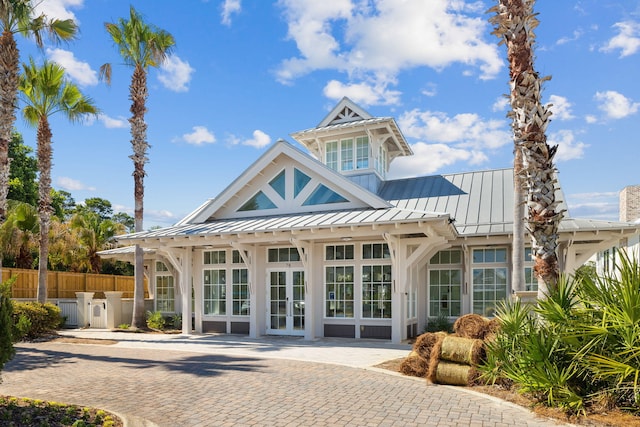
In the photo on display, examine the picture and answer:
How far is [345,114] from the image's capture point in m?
19.1

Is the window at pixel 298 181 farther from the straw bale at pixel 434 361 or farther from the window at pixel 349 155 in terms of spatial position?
the straw bale at pixel 434 361

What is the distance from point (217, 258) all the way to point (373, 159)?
7177 millimetres

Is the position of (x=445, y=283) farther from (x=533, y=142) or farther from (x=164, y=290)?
(x=164, y=290)

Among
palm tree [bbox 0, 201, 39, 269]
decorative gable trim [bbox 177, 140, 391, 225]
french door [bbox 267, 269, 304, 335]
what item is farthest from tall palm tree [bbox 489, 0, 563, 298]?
palm tree [bbox 0, 201, 39, 269]

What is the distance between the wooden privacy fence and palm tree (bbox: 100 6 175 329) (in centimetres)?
514

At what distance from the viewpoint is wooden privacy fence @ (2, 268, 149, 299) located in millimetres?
22920

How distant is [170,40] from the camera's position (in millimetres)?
17734

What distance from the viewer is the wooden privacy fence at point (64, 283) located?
22.9m

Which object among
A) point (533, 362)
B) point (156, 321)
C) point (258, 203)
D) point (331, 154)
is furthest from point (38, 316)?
point (533, 362)

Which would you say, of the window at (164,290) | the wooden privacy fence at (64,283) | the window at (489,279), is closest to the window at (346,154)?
the window at (489,279)

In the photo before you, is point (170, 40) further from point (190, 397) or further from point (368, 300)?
point (190, 397)

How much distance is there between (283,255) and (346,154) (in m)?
5.78

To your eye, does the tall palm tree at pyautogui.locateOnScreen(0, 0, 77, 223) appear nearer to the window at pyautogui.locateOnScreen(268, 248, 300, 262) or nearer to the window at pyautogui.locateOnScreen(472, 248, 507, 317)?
the window at pyautogui.locateOnScreen(268, 248, 300, 262)

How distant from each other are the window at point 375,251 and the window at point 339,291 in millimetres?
679
